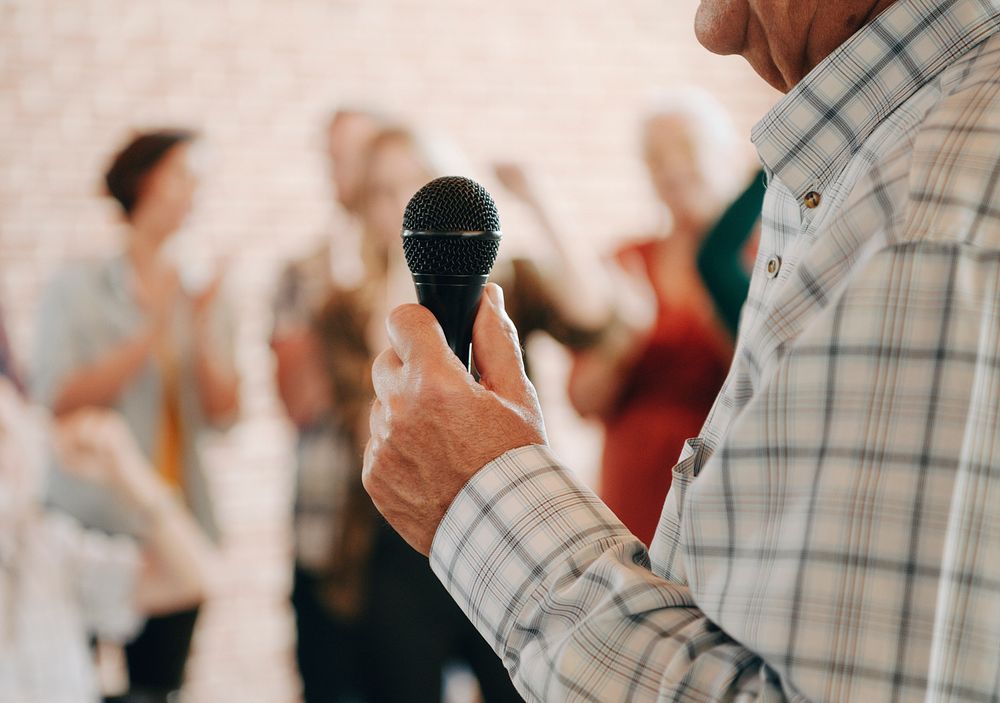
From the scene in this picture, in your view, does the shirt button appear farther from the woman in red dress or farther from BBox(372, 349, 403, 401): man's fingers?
the woman in red dress

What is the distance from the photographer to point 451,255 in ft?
2.81

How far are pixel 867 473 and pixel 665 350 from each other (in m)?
2.22

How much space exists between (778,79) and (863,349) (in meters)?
0.40

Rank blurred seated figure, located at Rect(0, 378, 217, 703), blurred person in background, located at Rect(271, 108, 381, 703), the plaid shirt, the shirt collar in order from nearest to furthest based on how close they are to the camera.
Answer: the plaid shirt, the shirt collar, blurred seated figure, located at Rect(0, 378, 217, 703), blurred person in background, located at Rect(271, 108, 381, 703)

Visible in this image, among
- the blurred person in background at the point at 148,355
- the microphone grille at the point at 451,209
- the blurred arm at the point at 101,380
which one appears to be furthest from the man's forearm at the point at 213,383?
the microphone grille at the point at 451,209

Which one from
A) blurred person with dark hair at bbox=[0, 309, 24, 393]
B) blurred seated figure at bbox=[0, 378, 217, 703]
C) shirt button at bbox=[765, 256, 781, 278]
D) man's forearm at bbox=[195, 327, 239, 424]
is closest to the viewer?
shirt button at bbox=[765, 256, 781, 278]

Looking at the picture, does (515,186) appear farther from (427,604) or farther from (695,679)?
(695,679)

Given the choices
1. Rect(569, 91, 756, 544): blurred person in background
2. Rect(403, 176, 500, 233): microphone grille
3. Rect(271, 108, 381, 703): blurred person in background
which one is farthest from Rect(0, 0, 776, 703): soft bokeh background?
Rect(403, 176, 500, 233): microphone grille

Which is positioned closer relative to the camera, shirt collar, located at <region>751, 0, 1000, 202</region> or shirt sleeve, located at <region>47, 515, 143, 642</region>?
shirt collar, located at <region>751, 0, 1000, 202</region>

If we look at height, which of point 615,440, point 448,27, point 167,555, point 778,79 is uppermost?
point 448,27

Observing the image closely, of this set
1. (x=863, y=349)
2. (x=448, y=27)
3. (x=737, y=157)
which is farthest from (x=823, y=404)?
(x=448, y=27)

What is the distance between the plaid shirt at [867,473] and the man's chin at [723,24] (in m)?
0.19

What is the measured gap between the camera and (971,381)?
1.73ft

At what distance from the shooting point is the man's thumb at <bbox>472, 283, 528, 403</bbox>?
0.80 meters
